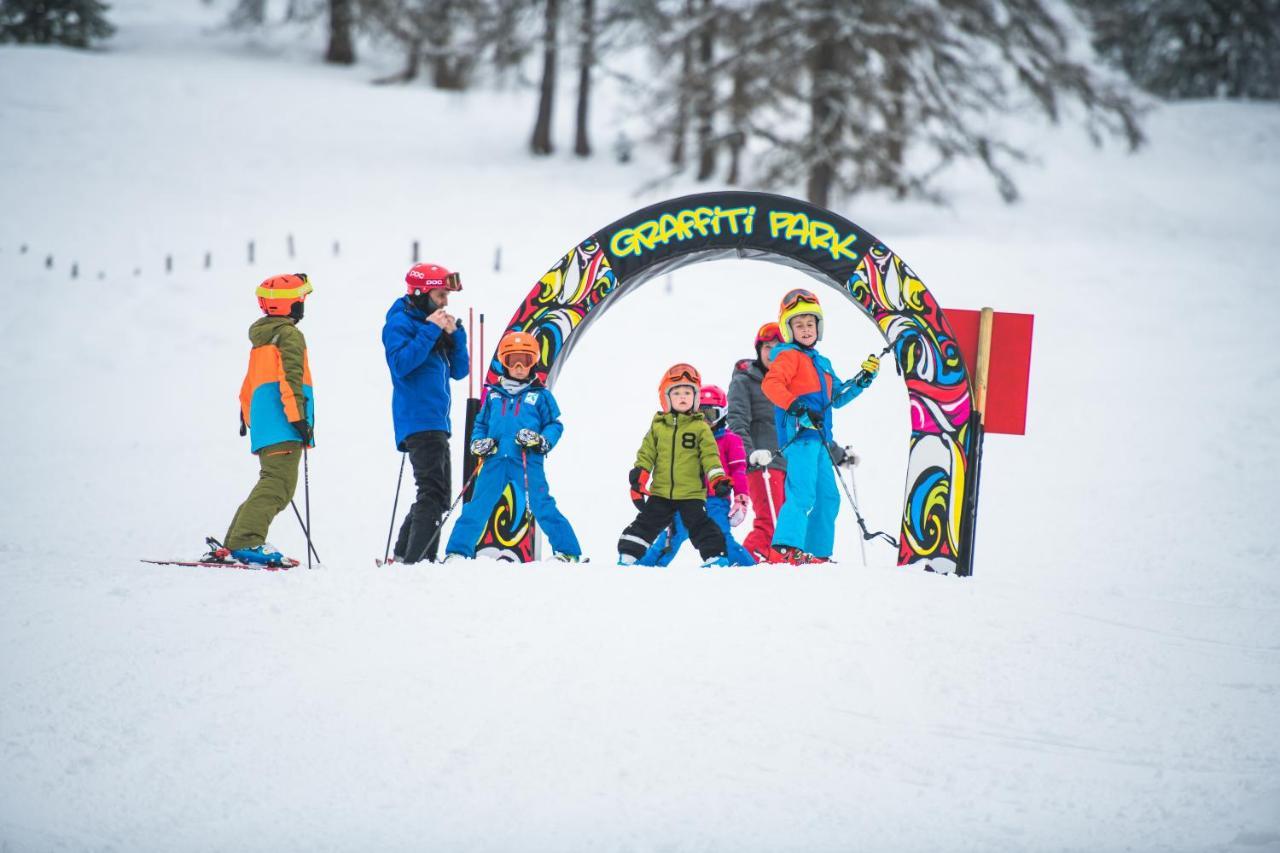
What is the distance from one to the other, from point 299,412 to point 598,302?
2175 millimetres

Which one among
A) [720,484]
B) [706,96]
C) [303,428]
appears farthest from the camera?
[706,96]

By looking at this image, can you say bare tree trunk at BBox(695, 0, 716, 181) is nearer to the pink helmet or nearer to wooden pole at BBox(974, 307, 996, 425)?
the pink helmet

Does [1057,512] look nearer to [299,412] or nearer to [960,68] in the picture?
[299,412]

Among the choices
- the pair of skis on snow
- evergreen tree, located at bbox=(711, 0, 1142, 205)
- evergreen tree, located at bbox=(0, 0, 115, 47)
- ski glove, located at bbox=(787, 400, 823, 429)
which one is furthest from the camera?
evergreen tree, located at bbox=(0, 0, 115, 47)

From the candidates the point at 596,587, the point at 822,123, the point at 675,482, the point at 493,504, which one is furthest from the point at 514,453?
the point at 822,123

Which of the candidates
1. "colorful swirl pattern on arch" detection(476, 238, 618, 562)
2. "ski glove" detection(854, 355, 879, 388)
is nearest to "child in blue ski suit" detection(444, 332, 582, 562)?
"colorful swirl pattern on arch" detection(476, 238, 618, 562)

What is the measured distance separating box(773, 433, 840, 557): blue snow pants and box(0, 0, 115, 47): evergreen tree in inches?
1256

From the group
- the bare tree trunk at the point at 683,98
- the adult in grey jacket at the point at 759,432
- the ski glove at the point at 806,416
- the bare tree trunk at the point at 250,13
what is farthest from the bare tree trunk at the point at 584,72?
the ski glove at the point at 806,416

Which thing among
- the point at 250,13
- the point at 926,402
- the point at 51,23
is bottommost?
the point at 926,402

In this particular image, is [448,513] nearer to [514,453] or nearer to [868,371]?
[514,453]

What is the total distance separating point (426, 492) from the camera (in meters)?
7.10

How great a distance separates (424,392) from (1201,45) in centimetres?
3519

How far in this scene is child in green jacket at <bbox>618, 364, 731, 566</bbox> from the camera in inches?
275

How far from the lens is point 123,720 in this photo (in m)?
4.78
